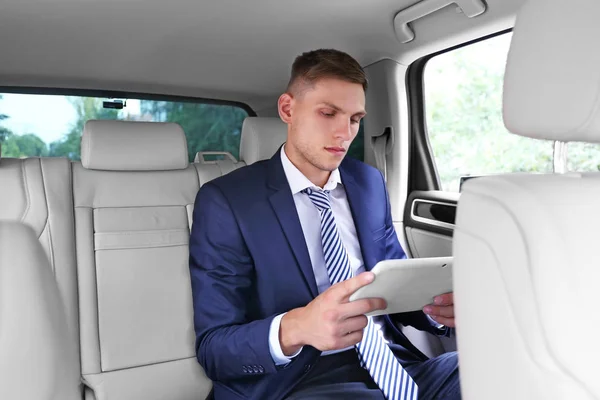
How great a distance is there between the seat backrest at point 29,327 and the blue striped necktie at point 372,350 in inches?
25.1

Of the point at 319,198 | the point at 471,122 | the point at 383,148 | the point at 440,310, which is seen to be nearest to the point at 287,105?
the point at 319,198

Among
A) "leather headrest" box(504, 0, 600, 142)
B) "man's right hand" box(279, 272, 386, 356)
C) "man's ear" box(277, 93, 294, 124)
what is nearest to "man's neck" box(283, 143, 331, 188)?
"man's ear" box(277, 93, 294, 124)

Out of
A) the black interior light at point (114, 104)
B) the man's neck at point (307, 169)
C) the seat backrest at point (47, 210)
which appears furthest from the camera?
the black interior light at point (114, 104)

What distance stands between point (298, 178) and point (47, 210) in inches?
31.1

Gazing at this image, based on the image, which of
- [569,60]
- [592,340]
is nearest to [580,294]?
[592,340]

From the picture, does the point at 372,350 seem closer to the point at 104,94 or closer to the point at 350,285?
the point at 350,285

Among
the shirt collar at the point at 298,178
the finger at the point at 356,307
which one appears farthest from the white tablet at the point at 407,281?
the shirt collar at the point at 298,178

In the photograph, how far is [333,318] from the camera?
45.6 inches

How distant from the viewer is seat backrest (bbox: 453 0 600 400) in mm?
751

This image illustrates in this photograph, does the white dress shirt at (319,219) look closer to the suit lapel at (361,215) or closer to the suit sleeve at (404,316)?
the suit lapel at (361,215)

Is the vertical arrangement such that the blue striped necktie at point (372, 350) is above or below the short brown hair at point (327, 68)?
below

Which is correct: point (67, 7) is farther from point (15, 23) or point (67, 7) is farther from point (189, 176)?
point (189, 176)

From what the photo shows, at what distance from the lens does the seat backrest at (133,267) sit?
184cm

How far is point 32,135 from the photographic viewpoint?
300cm
